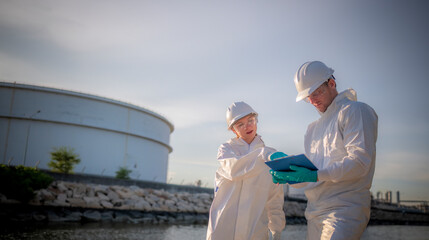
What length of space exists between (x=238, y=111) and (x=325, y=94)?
3.06 ft

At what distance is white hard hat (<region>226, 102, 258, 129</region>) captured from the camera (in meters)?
3.20

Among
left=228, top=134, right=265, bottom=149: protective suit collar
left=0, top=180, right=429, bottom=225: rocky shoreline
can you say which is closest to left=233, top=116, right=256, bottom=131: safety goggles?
left=228, top=134, right=265, bottom=149: protective suit collar

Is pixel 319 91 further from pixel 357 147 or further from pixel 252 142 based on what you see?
pixel 252 142

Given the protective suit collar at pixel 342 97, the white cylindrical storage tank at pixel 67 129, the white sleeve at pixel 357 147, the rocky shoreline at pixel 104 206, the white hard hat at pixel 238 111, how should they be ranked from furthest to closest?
the white cylindrical storage tank at pixel 67 129
the rocky shoreline at pixel 104 206
the white hard hat at pixel 238 111
the protective suit collar at pixel 342 97
the white sleeve at pixel 357 147

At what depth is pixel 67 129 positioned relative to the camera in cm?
2294

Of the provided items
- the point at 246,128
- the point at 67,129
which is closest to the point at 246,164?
the point at 246,128

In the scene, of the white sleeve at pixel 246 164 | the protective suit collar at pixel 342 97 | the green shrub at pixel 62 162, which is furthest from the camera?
the green shrub at pixel 62 162

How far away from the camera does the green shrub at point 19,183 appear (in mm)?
10391

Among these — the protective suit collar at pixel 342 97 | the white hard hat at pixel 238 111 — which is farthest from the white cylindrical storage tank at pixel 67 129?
the protective suit collar at pixel 342 97

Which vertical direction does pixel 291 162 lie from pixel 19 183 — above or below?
above

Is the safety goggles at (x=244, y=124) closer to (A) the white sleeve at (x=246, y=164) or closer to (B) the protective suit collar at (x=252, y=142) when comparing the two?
(B) the protective suit collar at (x=252, y=142)

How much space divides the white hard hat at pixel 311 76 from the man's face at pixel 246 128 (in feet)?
2.52

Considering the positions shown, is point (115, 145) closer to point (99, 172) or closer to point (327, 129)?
point (99, 172)

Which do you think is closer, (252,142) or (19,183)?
(252,142)
